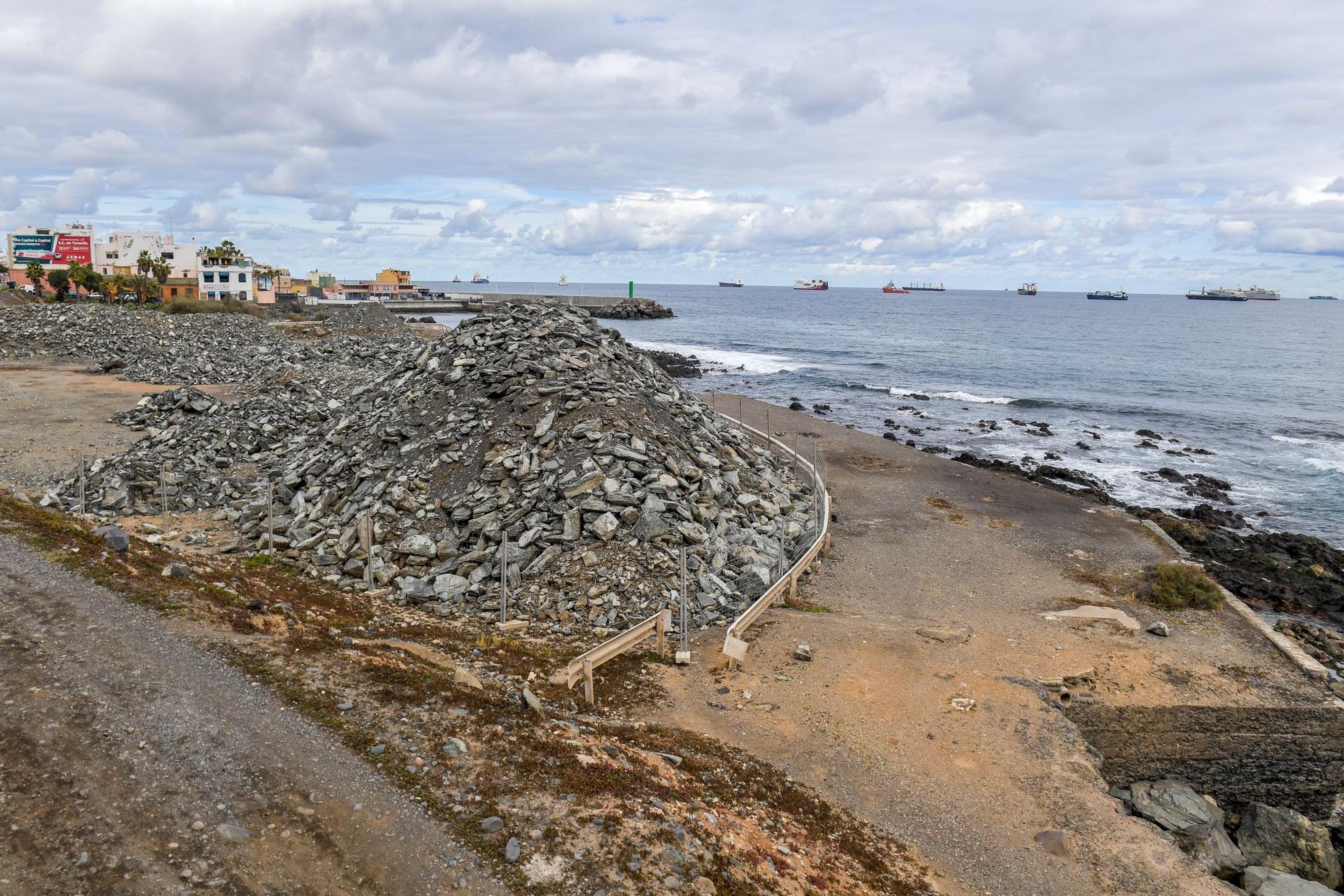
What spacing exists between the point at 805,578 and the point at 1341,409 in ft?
209

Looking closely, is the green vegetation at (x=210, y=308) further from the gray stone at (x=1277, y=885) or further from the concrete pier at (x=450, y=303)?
the gray stone at (x=1277, y=885)

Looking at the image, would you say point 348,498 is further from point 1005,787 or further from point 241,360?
point 241,360

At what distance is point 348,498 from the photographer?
19.9 m

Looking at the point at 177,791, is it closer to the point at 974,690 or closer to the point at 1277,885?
the point at 974,690

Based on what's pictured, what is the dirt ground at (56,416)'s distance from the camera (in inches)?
1010

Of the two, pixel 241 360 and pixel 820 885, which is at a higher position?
pixel 241 360

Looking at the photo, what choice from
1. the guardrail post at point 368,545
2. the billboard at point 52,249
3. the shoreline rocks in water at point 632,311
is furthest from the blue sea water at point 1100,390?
the billboard at point 52,249

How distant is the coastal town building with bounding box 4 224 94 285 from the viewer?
3947 inches

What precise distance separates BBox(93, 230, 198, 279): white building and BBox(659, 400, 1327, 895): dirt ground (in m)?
107

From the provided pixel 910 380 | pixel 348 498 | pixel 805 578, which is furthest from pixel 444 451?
pixel 910 380

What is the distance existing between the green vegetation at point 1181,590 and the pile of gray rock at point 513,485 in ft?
29.0

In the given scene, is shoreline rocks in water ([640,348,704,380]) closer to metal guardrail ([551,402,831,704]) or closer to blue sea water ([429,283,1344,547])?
blue sea water ([429,283,1344,547])

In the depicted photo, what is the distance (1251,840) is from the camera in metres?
12.7

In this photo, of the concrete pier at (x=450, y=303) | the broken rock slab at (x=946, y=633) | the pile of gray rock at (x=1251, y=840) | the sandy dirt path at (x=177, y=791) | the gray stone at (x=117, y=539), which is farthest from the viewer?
the concrete pier at (x=450, y=303)
